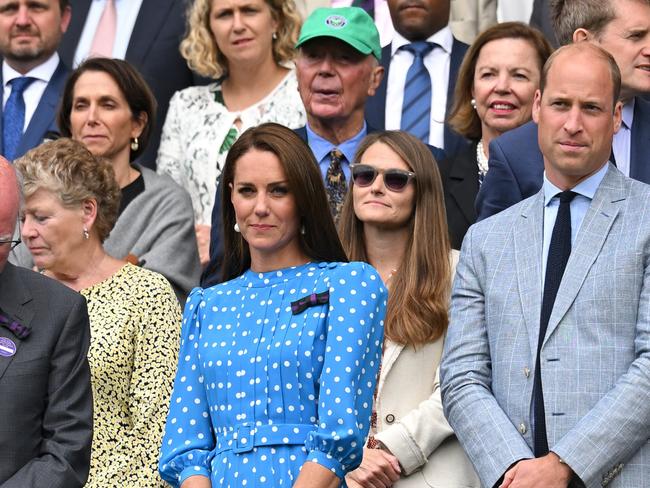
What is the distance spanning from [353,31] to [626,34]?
1.48 meters

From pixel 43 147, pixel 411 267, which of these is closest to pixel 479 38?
pixel 411 267

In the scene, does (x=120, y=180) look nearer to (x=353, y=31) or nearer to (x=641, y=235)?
(x=353, y=31)

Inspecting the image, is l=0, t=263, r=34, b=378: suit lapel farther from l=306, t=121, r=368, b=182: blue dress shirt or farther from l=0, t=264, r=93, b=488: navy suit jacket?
l=306, t=121, r=368, b=182: blue dress shirt

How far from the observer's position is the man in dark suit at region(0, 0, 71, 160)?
30.7ft

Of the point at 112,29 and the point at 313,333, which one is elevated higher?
the point at 112,29

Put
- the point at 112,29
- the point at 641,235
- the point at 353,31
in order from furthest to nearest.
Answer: the point at 112,29, the point at 353,31, the point at 641,235

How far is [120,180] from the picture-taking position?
8.08 metres

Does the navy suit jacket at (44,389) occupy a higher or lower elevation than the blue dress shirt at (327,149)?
lower

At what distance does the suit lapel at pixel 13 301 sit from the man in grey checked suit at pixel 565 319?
1581 mm

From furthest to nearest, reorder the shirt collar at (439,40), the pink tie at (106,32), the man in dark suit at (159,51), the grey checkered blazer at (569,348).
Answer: the pink tie at (106,32) → the man in dark suit at (159,51) → the shirt collar at (439,40) → the grey checkered blazer at (569,348)

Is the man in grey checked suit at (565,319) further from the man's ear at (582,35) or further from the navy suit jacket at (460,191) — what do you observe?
the navy suit jacket at (460,191)

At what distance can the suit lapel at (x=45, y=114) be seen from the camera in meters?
9.11

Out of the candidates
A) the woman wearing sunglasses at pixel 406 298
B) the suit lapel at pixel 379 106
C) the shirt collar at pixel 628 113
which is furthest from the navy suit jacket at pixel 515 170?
the suit lapel at pixel 379 106

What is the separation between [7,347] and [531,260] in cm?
192
